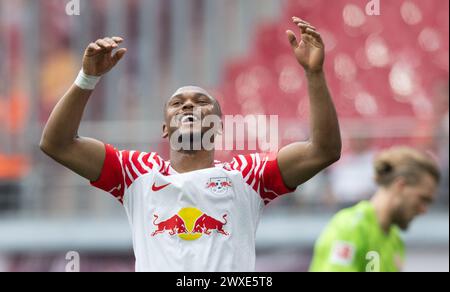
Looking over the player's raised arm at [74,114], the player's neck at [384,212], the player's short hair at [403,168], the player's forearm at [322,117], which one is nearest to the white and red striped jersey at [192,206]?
the player's raised arm at [74,114]

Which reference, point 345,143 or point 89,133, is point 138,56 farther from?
point 345,143

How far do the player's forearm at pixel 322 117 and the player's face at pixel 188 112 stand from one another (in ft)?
1.50

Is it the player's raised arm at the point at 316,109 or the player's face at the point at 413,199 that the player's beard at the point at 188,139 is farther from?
the player's face at the point at 413,199

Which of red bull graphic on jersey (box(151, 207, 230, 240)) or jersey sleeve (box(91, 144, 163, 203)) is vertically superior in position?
jersey sleeve (box(91, 144, 163, 203))

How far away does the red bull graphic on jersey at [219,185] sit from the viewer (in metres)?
3.98

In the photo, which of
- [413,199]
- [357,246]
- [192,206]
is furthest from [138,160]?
[413,199]

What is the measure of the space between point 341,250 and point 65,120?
6.65 feet

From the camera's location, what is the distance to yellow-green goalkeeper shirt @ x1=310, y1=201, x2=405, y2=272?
535cm

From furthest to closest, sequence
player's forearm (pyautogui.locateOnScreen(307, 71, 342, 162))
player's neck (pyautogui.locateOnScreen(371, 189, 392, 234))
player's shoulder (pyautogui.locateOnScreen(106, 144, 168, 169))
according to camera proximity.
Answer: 1. player's neck (pyautogui.locateOnScreen(371, 189, 392, 234))
2. player's shoulder (pyautogui.locateOnScreen(106, 144, 168, 169))
3. player's forearm (pyautogui.locateOnScreen(307, 71, 342, 162))

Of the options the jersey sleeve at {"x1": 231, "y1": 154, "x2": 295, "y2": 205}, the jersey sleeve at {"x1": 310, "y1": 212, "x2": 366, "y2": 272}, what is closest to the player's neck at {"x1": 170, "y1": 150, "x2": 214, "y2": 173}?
the jersey sleeve at {"x1": 231, "y1": 154, "x2": 295, "y2": 205}

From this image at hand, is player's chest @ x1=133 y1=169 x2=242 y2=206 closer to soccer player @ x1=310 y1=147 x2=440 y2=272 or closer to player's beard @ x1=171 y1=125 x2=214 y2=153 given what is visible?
player's beard @ x1=171 y1=125 x2=214 y2=153

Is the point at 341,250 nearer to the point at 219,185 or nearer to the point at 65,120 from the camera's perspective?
the point at 219,185

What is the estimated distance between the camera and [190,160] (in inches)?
159
